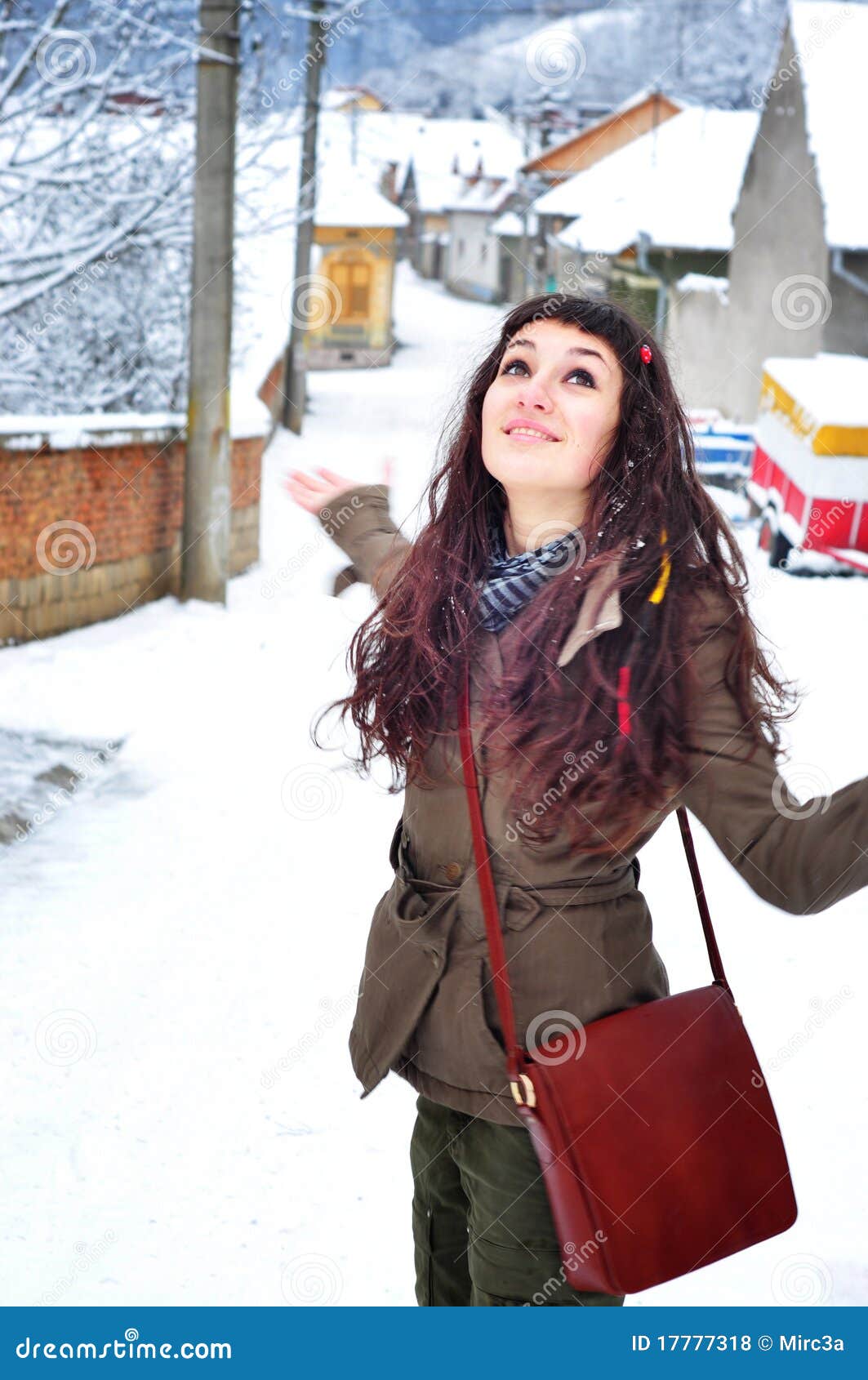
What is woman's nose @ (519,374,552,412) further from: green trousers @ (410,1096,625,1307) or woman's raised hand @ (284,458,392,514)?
green trousers @ (410,1096,625,1307)

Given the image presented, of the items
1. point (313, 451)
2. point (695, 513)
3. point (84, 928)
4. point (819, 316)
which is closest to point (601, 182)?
point (313, 451)

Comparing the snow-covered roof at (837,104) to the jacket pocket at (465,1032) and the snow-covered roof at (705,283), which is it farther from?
the jacket pocket at (465,1032)

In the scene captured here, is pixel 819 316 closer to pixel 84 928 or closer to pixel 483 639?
pixel 84 928

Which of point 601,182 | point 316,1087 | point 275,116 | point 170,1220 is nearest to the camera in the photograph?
point 170,1220

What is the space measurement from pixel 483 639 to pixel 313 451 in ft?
67.6

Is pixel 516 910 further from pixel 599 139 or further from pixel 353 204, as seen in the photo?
pixel 599 139

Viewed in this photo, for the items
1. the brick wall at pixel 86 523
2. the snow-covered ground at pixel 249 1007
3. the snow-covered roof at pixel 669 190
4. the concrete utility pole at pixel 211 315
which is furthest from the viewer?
the snow-covered roof at pixel 669 190

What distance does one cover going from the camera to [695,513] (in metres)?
1.92

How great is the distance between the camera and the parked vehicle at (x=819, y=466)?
965cm

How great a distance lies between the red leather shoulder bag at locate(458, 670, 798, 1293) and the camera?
1.69 metres

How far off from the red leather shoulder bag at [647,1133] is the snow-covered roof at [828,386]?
28.0ft

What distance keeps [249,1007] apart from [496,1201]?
2.39 metres

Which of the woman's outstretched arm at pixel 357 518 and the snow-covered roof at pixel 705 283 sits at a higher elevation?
the snow-covered roof at pixel 705 283

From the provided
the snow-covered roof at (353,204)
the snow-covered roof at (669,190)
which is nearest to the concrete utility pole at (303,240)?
the snow-covered roof at (669,190)
